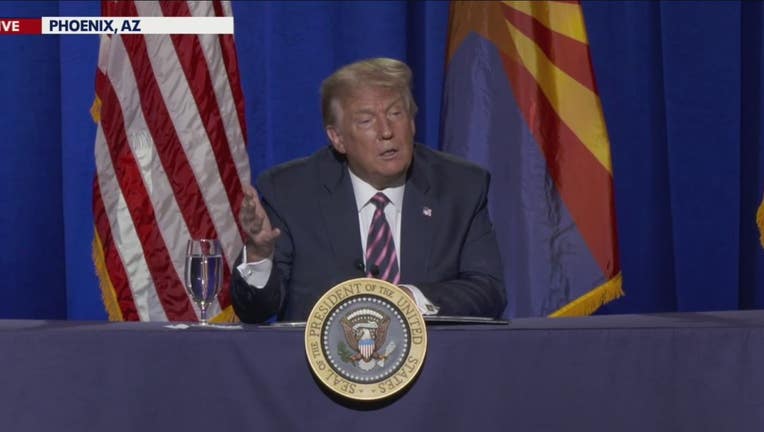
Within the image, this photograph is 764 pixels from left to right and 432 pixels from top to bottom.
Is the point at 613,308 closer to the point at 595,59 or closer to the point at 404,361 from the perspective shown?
the point at 595,59

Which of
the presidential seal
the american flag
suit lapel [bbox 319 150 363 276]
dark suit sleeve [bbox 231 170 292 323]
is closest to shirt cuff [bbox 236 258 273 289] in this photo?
dark suit sleeve [bbox 231 170 292 323]

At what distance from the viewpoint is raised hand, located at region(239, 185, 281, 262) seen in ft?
6.61

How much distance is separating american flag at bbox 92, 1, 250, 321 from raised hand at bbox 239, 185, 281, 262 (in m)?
1.53

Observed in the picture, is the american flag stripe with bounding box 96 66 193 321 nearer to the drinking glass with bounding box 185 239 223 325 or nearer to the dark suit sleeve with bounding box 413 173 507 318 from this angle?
the dark suit sleeve with bounding box 413 173 507 318

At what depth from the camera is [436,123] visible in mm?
4359

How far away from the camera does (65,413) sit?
1.81 metres

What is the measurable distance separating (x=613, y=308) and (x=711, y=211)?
57cm

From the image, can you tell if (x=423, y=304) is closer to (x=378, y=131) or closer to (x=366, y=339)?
(x=366, y=339)

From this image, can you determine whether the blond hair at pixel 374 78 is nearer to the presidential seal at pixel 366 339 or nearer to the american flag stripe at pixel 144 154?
the presidential seal at pixel 366 339

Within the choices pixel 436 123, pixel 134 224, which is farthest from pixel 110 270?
pixel 436 123

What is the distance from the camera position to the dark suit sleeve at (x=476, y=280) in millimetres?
2226

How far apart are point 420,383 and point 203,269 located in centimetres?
47

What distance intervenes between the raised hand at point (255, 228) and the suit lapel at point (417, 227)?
38 centimetres

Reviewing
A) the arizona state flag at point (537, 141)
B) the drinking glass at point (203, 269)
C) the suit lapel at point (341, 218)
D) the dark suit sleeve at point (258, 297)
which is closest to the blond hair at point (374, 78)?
the suit lapel at point (341, 218)
